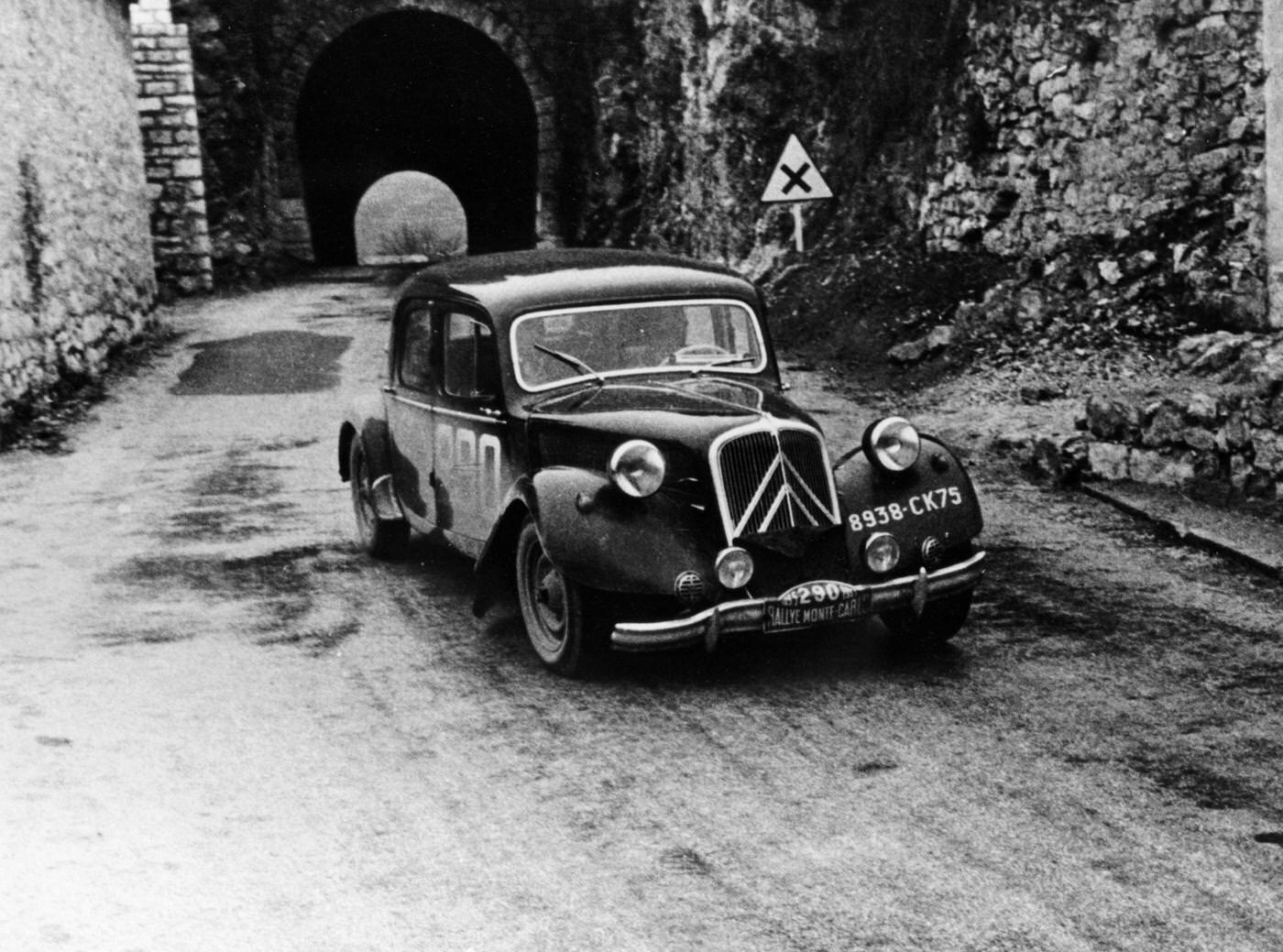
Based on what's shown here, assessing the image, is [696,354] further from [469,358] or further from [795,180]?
[795,180]

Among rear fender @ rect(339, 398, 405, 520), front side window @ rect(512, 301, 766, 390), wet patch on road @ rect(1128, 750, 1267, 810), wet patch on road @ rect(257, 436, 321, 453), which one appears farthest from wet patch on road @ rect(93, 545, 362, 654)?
wet patch on road @ rect(257, 436, 321, 453)

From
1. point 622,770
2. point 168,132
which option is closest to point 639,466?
point 622,770

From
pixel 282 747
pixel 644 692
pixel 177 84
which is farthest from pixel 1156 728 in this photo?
pixel 177 84

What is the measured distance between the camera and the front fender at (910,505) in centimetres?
609

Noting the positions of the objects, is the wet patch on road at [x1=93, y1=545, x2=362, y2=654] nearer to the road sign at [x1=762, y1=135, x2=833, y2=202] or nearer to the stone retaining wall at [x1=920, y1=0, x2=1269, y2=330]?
the road sign at [x1=762, y1=135, x2=833, y2=202]

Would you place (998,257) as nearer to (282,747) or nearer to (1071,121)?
(1071,121)

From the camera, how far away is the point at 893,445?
6.27m

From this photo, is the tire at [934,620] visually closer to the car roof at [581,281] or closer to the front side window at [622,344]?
the front side window at [622,344]

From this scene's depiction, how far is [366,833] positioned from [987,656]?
111 inches

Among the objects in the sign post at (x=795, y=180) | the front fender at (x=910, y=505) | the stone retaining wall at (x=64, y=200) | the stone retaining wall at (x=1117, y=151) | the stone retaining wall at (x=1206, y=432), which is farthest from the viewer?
the sign post at (x=795, y=180)

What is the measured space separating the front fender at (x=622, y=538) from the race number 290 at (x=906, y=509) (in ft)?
2.16

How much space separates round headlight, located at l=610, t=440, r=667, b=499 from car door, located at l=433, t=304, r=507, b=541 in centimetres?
101

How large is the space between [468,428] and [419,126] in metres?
24.5

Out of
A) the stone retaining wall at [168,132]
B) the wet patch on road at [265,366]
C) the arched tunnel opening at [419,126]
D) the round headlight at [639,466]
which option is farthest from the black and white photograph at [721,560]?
the arched tunnel opening at [419,126]
